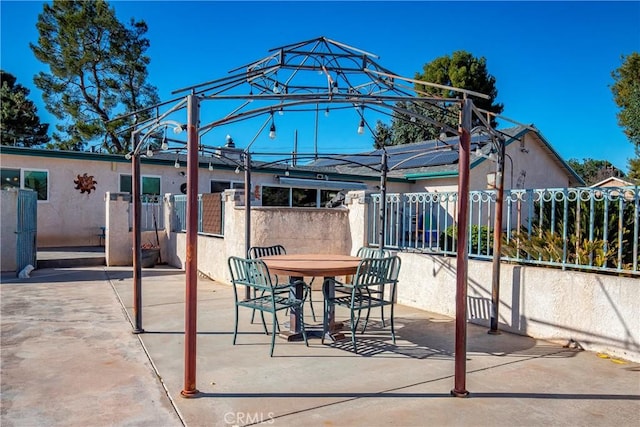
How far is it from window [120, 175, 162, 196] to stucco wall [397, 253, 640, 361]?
1061cm

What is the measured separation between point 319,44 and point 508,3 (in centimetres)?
698

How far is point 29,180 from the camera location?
13.3 m

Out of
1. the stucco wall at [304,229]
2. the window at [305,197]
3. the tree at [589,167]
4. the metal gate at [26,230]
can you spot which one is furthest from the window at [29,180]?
the tree at [589,167]

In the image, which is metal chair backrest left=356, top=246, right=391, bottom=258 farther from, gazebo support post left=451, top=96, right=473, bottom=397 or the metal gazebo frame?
gazebo support post left=451, top=96, right=473, bottom=397

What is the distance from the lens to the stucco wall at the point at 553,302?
4.55m

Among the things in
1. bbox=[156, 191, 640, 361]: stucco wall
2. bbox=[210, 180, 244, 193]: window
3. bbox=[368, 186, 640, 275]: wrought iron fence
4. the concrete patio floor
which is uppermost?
bbox=[210, 180, 244, 193]: window

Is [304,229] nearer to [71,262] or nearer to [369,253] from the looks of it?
[369,253]

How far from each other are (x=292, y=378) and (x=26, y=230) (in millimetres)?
8942

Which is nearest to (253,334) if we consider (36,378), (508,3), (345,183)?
(36,378)

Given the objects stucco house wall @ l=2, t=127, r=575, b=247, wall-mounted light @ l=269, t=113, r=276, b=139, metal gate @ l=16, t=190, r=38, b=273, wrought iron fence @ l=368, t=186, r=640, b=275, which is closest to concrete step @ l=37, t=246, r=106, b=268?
metal gate @ l=16, t=190, r=38, b=273

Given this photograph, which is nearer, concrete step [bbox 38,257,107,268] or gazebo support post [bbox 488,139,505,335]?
gazebo support post [bbox 488,139,505,335]

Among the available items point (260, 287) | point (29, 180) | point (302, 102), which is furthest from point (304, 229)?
point (29, 180)

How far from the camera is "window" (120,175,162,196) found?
14664mm

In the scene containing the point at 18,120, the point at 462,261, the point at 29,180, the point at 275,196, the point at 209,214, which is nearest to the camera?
the point at 462,261
